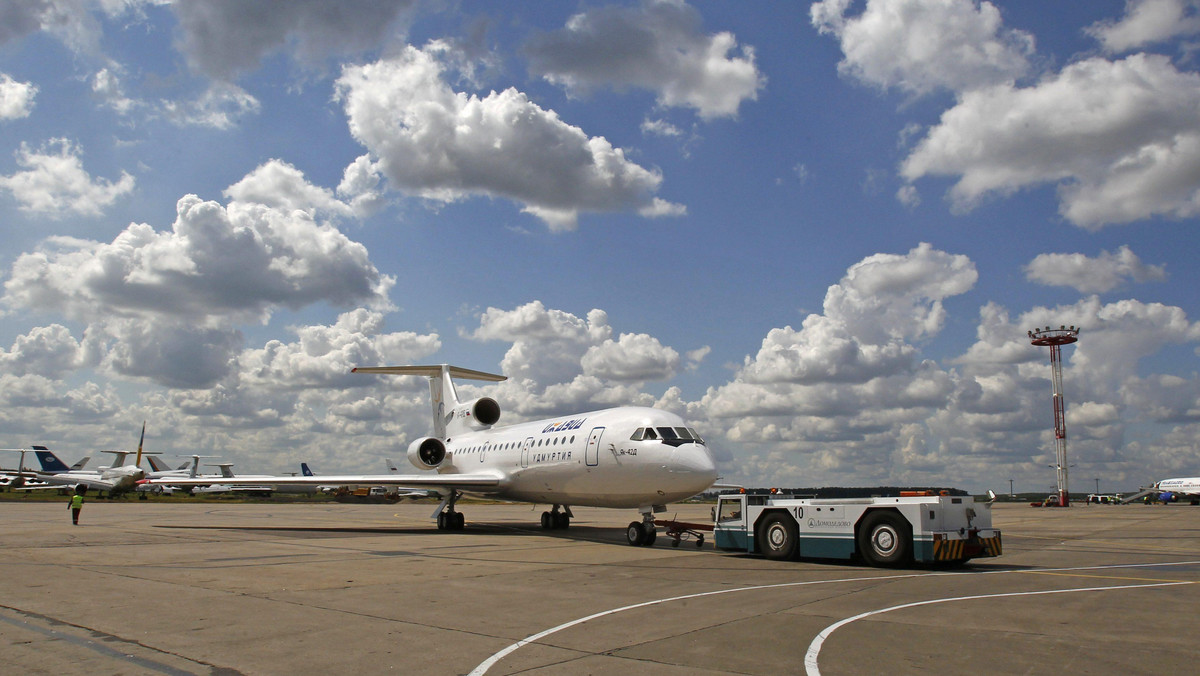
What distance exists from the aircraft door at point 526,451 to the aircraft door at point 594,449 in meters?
4.11

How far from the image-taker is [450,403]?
36.8 metres

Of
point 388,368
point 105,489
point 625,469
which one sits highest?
point 388,368

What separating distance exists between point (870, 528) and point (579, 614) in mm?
8148

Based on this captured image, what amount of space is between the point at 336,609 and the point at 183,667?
3147 millimetres

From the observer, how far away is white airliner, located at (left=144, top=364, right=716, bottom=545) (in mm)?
19531

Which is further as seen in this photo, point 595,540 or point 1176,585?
point 595,540

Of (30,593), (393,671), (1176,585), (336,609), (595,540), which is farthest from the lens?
(595,540)

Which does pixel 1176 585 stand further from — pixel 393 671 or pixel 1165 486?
pixel 1165 486

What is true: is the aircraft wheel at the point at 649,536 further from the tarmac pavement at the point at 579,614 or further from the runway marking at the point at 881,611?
the runway marking at the point at 881,611

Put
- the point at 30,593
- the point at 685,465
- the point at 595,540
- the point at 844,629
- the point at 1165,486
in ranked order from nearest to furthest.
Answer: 1. the point at 844,629
2. the point at 30,593
3. the point at 685,465
4. the point at 595,540
5. the point at 1165,486

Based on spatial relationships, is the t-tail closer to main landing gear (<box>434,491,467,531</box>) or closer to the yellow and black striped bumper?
main landing gear (<box>434,491,467,531</box>)

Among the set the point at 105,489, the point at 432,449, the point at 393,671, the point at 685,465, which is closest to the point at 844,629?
the point at 393,671

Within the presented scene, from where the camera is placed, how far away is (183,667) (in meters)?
6.50

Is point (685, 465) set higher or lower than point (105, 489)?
higher
